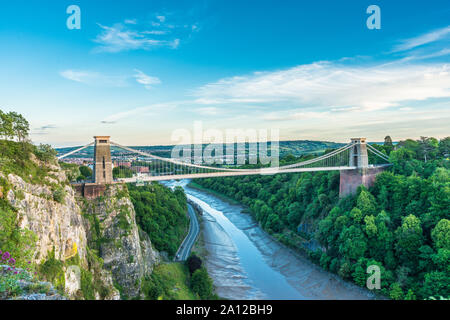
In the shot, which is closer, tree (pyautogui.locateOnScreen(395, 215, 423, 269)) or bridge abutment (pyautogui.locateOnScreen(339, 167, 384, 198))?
tree (pyautogui.locateOnScreen(395, 215, 423, 269))

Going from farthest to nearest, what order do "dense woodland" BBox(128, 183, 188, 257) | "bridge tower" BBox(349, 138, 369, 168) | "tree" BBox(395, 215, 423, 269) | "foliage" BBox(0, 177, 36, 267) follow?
"bridge tower" BBox(349, 138, 369, 168)
"dense woodland" BBox(128, 183, 188, 257)
"tree" BBox(395, 215, 423, 269)
"foliage" BBox(0, 177, 36, 267)

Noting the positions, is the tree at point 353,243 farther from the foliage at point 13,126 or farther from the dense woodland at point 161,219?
the foliage at point 13,126

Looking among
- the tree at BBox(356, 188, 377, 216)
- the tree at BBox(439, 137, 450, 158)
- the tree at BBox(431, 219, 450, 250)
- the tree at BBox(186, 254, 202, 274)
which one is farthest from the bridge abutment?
the tree at BBox(186, 254, 202, 274)

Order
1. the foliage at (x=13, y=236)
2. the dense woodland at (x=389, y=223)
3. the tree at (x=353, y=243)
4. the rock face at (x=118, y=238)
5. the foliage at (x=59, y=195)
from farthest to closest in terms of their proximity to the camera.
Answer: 1. the tree at (x=353, y=243)
2. the dense woodland at (x=389, y=223)
3. the rock face at (x=118, y=238)
4. the foliage at (x=59, y=195)
5. the foliage at (x=13, y=236)

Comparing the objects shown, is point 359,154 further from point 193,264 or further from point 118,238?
point 118,238

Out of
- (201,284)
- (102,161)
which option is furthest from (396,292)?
(102,161)

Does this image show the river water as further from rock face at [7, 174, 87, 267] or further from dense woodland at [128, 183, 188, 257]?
rock face at [7, 174, 87, 267]

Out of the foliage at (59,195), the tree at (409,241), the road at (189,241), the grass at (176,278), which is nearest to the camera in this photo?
the foliage at (59,195)

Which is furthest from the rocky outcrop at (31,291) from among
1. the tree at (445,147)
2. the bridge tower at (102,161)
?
the tree at (445,147)
